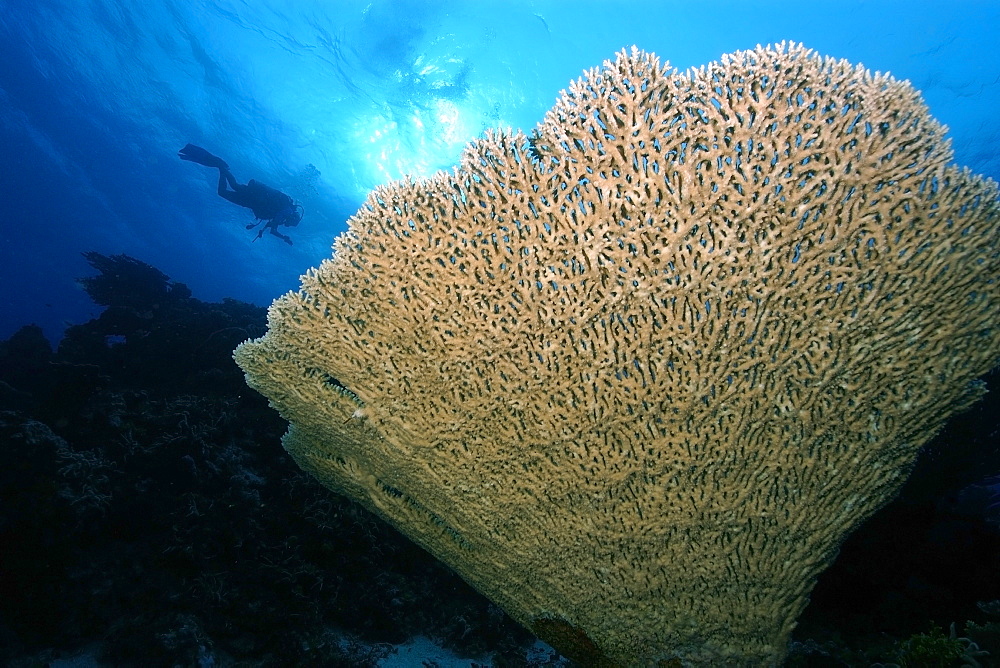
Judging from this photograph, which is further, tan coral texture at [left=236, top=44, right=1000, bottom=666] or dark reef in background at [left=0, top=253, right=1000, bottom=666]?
dark reef in background at [left=0, top=253, right=1000, bottom=666]

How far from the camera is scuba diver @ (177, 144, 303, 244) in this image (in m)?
17.5

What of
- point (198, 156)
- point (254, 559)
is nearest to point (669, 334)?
point (254, 559)

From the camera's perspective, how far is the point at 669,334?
7.35ft

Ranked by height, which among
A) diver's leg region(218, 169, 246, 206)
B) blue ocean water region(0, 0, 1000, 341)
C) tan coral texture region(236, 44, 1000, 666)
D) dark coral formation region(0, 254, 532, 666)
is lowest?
dark coral formation region(0, 254, 532, 666)

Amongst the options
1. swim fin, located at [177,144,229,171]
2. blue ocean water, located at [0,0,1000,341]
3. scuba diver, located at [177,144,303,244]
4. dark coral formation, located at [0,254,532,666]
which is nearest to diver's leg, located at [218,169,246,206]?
scuba diver, located at [177,144,303,244]

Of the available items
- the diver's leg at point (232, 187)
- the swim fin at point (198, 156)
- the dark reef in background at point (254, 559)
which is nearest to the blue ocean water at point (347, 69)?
the swim fin at point (198, 156)

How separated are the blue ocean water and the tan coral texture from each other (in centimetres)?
1564

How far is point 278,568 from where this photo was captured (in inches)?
164

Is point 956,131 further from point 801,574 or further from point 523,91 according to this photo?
point 801,574

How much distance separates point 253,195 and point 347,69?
371 inches

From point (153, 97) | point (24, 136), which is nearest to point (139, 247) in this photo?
point (24, 136)

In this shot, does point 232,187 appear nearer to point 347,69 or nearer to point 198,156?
point 198,156

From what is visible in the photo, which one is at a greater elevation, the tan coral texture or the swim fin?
the swim fin

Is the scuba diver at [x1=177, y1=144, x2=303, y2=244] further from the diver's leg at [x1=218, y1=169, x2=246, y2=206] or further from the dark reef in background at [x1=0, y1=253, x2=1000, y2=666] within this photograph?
the dark reef in background at [x1=0, y1=253, x2=1000, y2=666]
